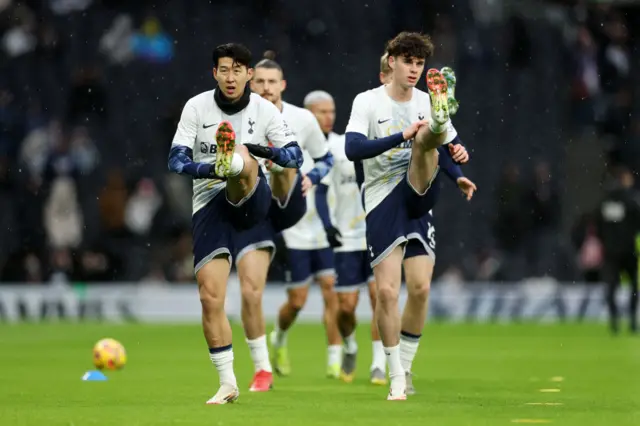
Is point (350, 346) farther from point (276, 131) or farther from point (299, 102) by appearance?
point (299, 102)

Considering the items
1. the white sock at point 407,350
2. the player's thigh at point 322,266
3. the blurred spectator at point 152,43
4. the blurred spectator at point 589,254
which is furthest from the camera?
the blurred spectator at point 152,43

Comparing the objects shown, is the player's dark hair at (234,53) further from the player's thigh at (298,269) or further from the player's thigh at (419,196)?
the player's thigh at (298,269)

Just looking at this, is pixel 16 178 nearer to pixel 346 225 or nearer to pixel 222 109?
pixel 346 225

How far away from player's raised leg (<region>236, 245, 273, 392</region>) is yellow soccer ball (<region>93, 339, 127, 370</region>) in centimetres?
256

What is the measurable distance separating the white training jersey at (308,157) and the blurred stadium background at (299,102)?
9971 mm

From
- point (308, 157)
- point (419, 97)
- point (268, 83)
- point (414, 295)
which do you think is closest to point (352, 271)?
point (308, 157)

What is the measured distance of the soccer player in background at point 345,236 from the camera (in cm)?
1316

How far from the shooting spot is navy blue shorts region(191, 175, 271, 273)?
9750 mm

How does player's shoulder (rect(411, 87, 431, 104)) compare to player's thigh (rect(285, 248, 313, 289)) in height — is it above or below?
above

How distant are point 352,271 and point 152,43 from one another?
1418 cm

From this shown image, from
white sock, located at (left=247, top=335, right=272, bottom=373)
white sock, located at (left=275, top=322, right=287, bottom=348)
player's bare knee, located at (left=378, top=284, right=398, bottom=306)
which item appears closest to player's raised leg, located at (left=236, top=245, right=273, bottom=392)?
white sock, located at (left=247, top=335, right=272, bottom=373)

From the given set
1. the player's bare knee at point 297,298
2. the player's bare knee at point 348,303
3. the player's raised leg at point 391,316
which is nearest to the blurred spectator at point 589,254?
the player's bare knee at point 297,298

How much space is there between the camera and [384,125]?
10.4 m

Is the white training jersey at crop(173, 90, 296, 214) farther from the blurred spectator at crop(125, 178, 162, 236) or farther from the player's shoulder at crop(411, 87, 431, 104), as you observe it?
the blurred spectator at crop(125, 178, 162, 236)
